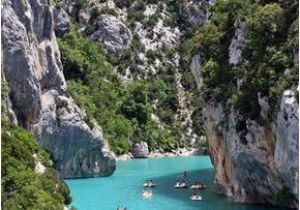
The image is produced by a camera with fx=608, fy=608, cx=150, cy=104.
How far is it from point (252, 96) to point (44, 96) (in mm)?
27294

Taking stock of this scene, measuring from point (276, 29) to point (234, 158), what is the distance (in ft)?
28.8

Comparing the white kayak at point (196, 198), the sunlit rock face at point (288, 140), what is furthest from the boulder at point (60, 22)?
the sunlit rock face at point (288, 140)

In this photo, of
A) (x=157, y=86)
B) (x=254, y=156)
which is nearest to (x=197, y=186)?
(x=254, y=156)

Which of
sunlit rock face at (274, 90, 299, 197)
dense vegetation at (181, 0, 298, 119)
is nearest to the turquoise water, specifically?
dense vegetation at (181, 0, 298, 119)

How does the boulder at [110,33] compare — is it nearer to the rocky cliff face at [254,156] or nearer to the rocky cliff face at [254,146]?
the rocky cliff face at [254,146]

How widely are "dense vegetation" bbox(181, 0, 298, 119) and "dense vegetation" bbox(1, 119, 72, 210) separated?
1253 centimetres

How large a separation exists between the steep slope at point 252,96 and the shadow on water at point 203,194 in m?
0.96

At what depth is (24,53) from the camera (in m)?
54.3

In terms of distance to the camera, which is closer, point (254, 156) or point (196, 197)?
point (254, 156)

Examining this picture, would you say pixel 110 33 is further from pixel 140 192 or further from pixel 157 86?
pixel 140 192

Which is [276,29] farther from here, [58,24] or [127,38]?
[127,38]

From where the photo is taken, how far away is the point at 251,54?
3875cm

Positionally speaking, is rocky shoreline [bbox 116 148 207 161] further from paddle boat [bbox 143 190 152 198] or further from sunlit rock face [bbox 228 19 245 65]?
sunlit rock face [bbox 228 19 245 65]

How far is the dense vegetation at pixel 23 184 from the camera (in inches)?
961
